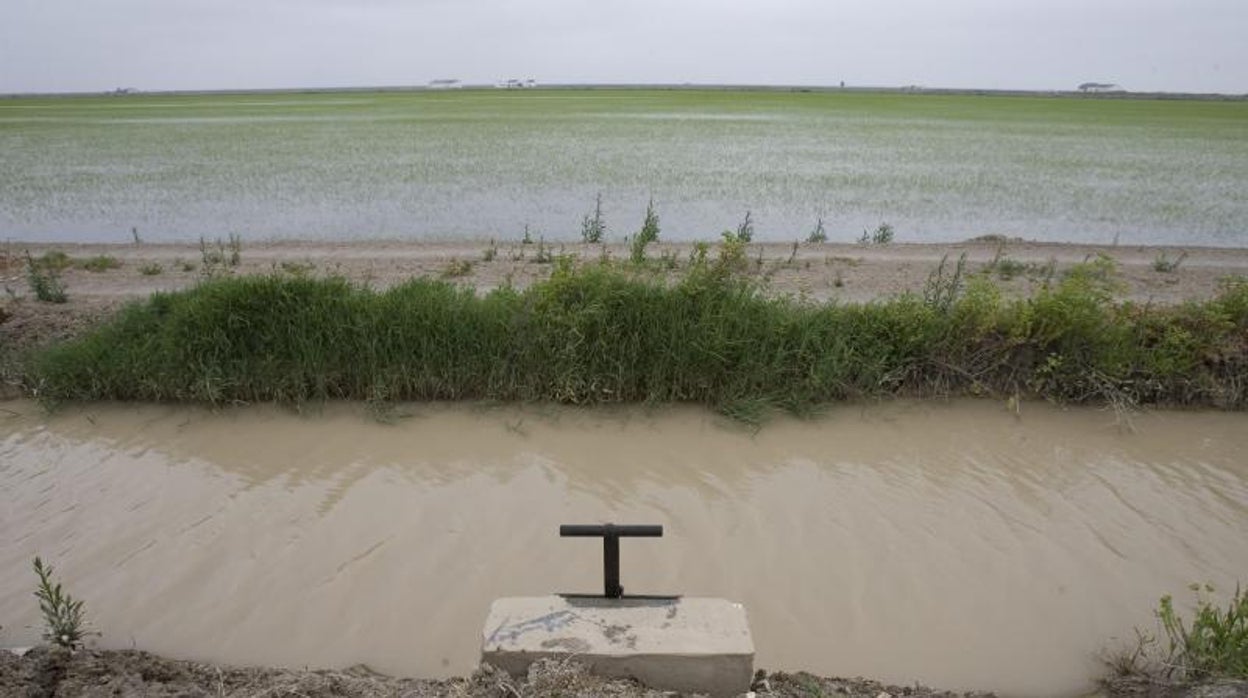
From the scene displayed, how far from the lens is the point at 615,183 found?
17.1 meters

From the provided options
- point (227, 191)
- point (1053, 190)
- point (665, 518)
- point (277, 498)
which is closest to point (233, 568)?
point (277, 498)

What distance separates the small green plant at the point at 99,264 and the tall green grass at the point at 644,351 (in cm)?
347

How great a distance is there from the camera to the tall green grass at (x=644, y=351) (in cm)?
566

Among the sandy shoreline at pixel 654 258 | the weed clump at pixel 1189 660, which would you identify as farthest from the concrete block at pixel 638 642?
the sandy shoreline at pixel 654 258

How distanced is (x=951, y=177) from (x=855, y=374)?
14574 mm

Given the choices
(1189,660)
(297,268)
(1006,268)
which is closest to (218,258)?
(297,268)

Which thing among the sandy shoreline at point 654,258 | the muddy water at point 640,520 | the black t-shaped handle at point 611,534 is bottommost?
the muddy water at point 640,520

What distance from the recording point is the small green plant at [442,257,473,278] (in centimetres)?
830

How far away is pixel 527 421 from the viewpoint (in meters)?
5.55

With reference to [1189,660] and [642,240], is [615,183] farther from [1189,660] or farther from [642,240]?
[1189,660]

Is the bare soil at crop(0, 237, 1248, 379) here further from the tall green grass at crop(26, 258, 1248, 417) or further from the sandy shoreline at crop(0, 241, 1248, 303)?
the tall green grass at crop(26, 258, 1248, 417)

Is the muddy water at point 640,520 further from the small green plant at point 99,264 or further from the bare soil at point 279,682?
the small green plant at point 99,264

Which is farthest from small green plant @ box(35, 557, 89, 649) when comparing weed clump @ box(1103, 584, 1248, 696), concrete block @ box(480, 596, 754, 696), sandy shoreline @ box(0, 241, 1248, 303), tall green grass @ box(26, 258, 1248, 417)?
weed clump @ box(1103, 584, 1248, 696)

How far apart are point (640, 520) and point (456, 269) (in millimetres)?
4907
